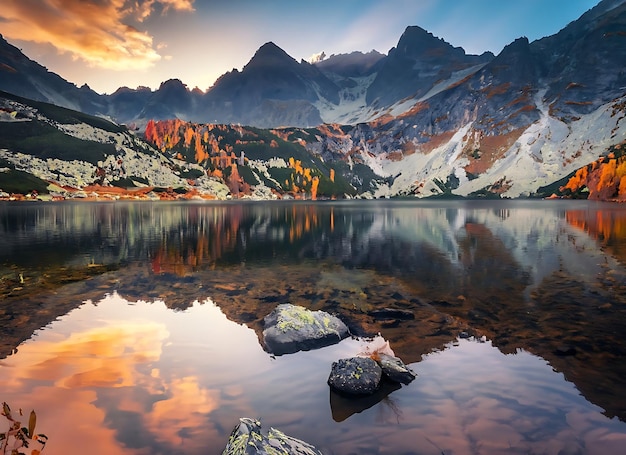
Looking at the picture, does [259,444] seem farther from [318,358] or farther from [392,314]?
[392,314]

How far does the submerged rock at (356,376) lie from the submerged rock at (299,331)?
3128mm

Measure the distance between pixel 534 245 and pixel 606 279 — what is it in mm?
19685

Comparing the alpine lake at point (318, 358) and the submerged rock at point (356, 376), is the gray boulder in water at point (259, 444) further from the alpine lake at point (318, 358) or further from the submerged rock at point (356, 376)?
the submerged rock at point (356, 376)

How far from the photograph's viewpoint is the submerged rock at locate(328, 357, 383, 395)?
11.0 m

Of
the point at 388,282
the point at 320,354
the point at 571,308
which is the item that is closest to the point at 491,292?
the point at 571,308

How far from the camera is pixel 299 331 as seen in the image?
1509 centimetres

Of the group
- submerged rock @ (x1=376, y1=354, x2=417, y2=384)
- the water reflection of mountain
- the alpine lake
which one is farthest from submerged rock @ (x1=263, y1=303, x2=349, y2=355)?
submerged rock @ (x1=376, y1=354, x2=417, y2=384)

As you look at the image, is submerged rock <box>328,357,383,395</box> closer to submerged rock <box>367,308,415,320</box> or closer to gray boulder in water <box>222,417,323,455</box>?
gray boulder in water <box>222,417,323,455</box>

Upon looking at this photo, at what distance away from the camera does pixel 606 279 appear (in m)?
26.5

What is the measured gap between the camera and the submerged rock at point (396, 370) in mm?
11773

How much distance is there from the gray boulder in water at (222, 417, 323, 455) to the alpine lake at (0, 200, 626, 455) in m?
1.07

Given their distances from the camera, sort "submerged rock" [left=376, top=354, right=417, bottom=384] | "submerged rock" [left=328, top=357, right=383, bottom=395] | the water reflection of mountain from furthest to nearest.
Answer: the water reflection of mountain, "submerged rock" [left=376, top=354, right=417, bottom=384], "submerged rock" [left=328, top=357, right=383, bottom=395]

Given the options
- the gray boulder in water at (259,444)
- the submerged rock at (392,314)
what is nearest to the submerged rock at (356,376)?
the gray boulder in water at (259,444)

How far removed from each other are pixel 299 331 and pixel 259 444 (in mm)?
7726
